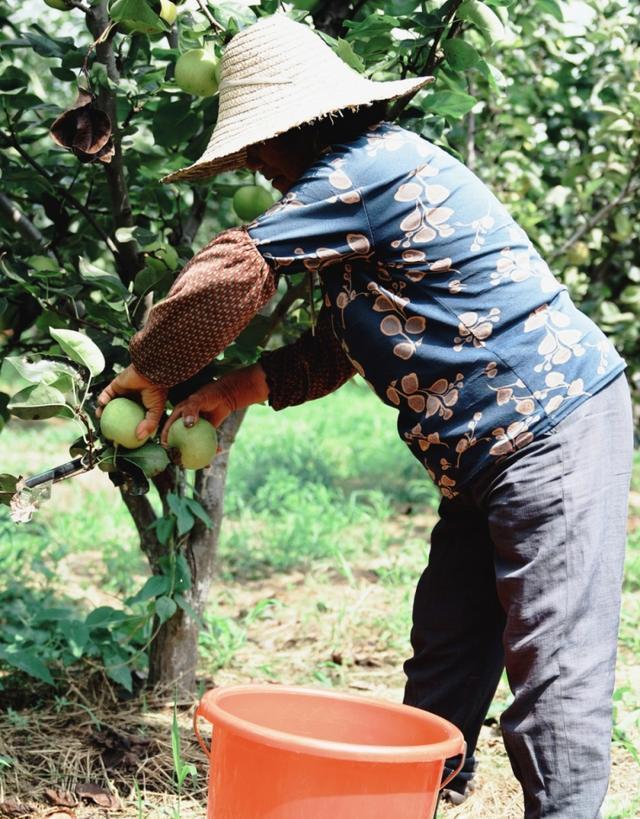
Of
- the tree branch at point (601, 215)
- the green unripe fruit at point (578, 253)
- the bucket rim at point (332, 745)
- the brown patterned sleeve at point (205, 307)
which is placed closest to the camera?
the bucket rim at point (332, 745)

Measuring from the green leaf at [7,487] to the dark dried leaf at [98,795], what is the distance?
1.90ft

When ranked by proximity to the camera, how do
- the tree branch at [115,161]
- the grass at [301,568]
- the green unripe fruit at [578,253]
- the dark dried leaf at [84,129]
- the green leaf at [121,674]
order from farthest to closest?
the green unripe fruit at [578,253] < the grass at [301,568] < the green leaf at [121,674] < the tree branch at [115,161] < the dark dried leaf at [84,129]

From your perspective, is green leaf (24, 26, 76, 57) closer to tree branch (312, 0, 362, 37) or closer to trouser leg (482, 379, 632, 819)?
tree branch (312, 0, 362, 37)

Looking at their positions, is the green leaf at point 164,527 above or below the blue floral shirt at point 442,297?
below

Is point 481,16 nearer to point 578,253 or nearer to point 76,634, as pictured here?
point 76,634

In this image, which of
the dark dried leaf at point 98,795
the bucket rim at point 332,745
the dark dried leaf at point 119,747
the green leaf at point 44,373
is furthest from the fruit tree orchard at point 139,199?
the bucket rim at point 332,745

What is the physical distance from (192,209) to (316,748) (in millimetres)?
1318

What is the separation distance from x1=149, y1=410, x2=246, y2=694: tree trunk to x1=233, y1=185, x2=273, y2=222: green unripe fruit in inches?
18.8

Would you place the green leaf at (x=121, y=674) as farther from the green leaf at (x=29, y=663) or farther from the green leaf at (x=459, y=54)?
the green leaf at (x=459, y=54)

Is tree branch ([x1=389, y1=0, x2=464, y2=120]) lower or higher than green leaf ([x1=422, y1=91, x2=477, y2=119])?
higher

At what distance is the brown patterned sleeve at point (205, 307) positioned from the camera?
141 centimetres

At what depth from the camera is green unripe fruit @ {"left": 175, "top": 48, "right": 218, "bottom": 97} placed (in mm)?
1671

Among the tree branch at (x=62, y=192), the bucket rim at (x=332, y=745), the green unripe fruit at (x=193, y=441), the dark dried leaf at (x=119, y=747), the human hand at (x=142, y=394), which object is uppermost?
the tree branch at (x=62, y=192)

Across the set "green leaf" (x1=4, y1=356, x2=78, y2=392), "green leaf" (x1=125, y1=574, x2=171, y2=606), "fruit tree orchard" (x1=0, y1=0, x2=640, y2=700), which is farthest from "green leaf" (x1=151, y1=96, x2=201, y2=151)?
"green leaf" (x1=125, y1=574, x2=171, y2=606)
